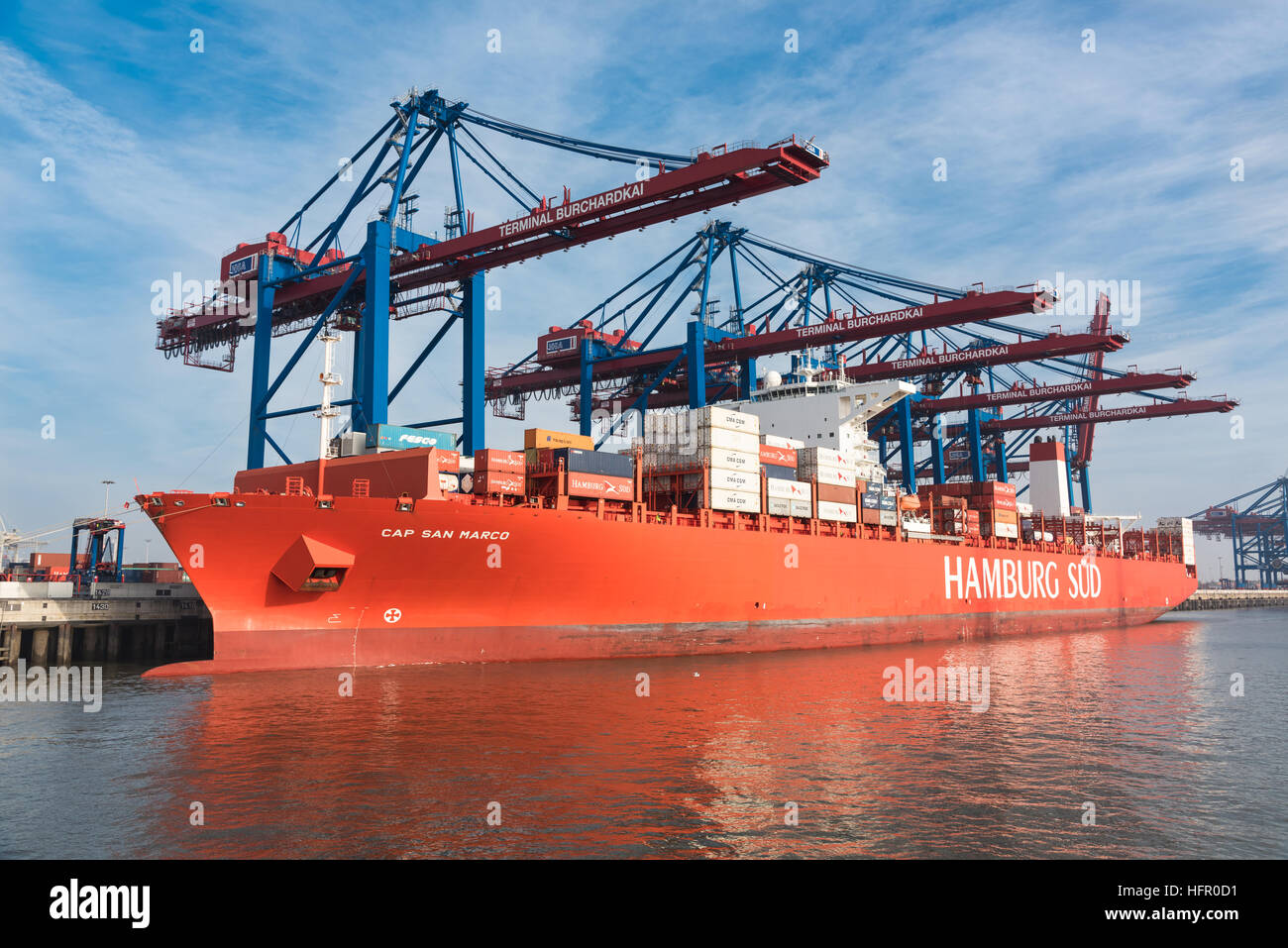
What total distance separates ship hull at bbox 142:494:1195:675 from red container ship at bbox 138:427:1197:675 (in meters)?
0.04

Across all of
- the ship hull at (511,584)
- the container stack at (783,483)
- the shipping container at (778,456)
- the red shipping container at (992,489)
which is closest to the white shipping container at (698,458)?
the container stack at (783,483)

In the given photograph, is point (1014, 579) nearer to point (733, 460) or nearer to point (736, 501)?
point (736, 501)

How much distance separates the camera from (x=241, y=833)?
28.7ft

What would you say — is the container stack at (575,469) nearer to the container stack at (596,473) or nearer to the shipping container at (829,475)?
the container stack at (596,473)

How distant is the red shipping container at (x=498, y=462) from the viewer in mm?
22391

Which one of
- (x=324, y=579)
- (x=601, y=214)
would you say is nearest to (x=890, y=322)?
(x=601, y=214)

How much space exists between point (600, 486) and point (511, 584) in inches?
164

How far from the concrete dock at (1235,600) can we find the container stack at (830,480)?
65.6m

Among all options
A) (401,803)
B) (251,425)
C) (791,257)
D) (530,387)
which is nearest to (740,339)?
(791,257)

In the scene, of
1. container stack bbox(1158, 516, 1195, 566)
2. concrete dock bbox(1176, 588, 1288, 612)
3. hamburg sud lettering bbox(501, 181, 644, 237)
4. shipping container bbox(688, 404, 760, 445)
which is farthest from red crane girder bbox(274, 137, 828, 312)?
concrete dock bbox(1176, 588, 1288, 612)

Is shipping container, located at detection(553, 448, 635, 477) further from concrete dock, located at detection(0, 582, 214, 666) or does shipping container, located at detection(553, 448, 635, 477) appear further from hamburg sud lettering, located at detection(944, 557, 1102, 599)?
hamburg sud lettering, located at detection(944, 557, 1102, 599)

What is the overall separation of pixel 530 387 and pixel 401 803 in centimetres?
3790

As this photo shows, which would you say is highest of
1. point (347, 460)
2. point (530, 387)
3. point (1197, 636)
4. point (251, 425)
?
point (530, 387)
